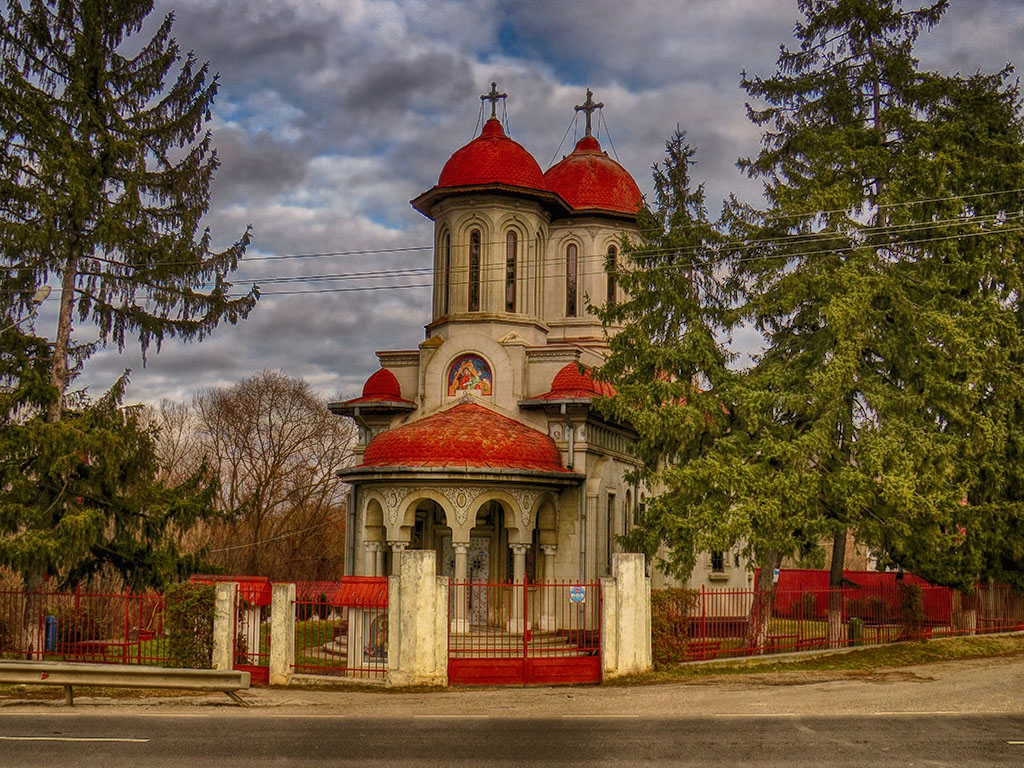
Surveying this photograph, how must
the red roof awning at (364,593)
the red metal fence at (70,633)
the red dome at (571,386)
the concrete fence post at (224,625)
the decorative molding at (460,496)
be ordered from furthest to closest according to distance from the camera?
the red dome at (571,386)
the decorative molding at (460,496)
the red roof awning at (364,593)
the red metal fence at (70,633)
the concrete fence post at (224,625)

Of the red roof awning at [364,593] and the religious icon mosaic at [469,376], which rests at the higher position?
the religious icon mosaic at [469,376]

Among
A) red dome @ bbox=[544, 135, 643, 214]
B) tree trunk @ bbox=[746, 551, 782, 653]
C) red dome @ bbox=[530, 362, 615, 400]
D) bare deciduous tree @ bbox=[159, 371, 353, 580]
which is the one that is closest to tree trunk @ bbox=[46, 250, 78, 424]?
red dome @ bbox=[530, 362, 615, 400]

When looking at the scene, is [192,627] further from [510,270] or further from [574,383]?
[510,270]

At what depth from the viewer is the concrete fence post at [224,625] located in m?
18.3

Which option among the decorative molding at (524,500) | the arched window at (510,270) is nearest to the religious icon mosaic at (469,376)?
the arched window at (510,270)

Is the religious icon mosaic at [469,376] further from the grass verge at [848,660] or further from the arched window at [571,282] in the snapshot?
the grass verge at [848,660]

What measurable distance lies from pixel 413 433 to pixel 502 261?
6729mm

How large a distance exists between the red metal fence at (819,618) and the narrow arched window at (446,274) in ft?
36.9

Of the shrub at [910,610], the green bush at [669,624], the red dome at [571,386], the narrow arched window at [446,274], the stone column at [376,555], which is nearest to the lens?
the green bush at [669,624]

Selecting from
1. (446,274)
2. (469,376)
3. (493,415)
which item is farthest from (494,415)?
(446,274)

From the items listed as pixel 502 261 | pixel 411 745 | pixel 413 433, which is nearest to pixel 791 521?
pixel 413 433

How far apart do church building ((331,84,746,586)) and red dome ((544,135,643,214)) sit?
2376 mm

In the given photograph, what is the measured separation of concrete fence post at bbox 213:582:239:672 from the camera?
1827cm

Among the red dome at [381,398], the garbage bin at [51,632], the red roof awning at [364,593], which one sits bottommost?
the garbage bin at [51,632]
